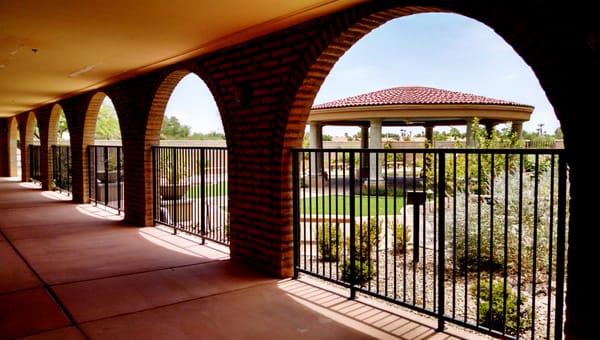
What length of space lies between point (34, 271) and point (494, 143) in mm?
8172

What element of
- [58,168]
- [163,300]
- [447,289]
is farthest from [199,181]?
[58,168]

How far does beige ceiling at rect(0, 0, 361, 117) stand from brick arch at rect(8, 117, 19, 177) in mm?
12432

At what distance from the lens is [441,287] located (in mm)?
3117

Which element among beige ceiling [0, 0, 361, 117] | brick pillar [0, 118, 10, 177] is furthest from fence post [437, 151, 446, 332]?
brick pillar [0, 118, 10, 177]

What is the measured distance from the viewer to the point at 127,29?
4.52 meters

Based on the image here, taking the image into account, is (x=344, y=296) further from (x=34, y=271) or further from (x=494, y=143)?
(x=494, y=143)

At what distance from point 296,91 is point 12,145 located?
18.3 metres

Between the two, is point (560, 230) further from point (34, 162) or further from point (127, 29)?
point (34, 162)

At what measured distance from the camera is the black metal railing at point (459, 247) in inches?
118

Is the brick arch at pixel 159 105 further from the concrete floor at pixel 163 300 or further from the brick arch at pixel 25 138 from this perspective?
the brick arch at pixel 25 138

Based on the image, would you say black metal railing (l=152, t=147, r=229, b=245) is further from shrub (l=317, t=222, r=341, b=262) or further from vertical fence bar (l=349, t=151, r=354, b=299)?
vertical fence bar (l=349, t=151, r=354, b=299)

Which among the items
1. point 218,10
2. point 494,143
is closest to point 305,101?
point 218,10

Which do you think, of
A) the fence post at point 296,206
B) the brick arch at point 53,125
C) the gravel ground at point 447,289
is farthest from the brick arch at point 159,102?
the brick arch at point 53,125

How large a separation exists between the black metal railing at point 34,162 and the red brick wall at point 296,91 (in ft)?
35.1
